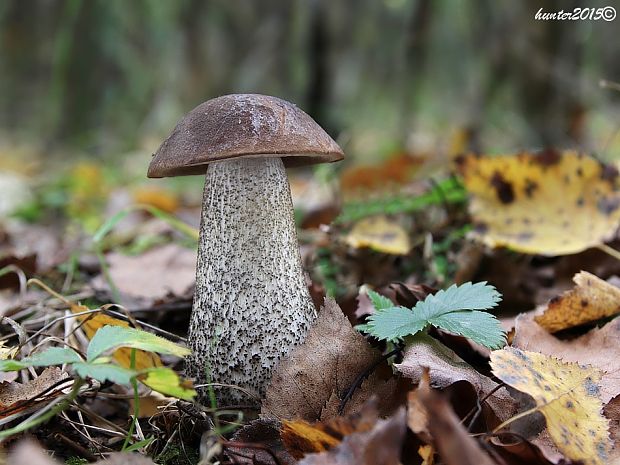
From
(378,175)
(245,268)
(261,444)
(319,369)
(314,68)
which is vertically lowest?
(261,444)

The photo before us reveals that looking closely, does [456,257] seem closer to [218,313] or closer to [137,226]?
[218,313]

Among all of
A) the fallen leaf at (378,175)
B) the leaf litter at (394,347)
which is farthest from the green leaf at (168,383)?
the fallen leaf at (378,175)

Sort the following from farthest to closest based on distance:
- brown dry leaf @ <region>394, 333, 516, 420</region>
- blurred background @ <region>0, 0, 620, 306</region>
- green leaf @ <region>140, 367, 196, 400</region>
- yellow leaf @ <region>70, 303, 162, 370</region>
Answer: blurred background @ <region>0, 0, 620, 306</region> < yellow leaf @ <region>70, 303, 162, 370</region> < brown dry leaf @ <region>394, 333, 516, 420</region> < green leaf @ <region>140, 367, 196, 400</region>

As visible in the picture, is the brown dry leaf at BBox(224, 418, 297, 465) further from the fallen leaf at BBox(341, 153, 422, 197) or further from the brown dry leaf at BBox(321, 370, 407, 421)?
the fallen leaf at BBox(341, 153, 422, 197)

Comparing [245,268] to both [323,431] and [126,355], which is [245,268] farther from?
[323,431]

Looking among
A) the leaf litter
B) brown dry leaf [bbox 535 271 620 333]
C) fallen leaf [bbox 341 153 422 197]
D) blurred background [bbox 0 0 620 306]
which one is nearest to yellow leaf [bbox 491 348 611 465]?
the leaf litter

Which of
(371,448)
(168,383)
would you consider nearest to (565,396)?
(371,448)

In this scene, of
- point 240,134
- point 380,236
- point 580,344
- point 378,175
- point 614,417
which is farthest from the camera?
point 378,175

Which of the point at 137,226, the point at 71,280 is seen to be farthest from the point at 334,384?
the point at 137,226
